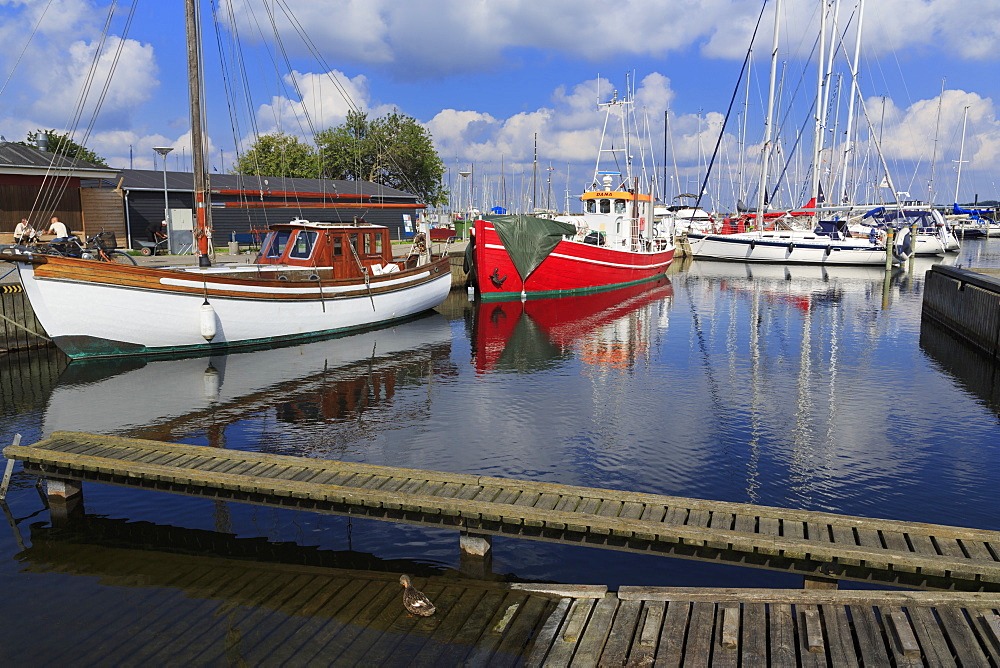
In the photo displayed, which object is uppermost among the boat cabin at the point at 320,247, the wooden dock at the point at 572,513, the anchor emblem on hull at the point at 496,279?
the boat cabin at the point at 320,247

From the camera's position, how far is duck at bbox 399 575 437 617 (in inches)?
256

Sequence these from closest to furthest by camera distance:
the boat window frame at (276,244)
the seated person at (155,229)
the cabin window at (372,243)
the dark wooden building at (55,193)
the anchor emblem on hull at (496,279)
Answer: the boat window frame at (276,244) → the cabin window at (372,243) → the dark wooden building at (55,193) → the anchor emblem on hull at (496,279) → the seated person at (155,229)

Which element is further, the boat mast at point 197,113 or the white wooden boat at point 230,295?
the boat mast at point 197,113

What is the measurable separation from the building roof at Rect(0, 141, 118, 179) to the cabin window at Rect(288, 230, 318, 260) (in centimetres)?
1134

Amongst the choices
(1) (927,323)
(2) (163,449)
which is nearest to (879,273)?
(1) (927,323)

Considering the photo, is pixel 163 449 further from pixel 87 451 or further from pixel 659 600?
pixel 659 600

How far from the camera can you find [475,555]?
7516 mm

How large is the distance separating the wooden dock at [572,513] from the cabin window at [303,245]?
13029 millimetres

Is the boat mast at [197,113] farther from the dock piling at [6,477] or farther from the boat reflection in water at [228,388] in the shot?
the dock piling at [6,477]

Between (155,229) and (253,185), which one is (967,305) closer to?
(155,229)

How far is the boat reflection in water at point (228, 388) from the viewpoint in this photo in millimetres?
13109

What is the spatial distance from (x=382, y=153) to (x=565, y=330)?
44788 millimetres

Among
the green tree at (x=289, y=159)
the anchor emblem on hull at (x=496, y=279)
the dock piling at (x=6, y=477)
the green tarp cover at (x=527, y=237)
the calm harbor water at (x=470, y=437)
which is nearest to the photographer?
the calm harbor water at (x=470, y=437)

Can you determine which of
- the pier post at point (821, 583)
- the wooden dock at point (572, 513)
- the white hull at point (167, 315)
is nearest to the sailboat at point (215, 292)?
the white hull at point (167, 315)
